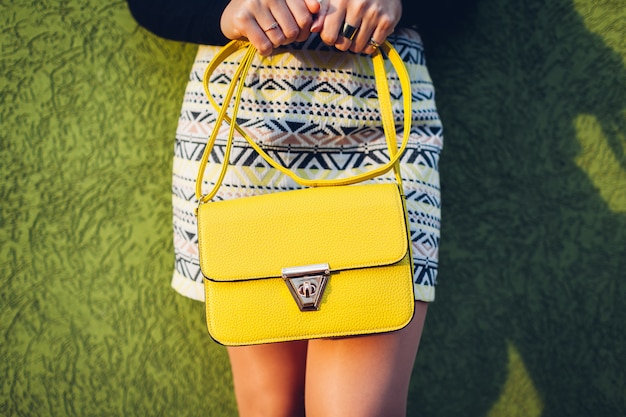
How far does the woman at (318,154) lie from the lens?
701mm

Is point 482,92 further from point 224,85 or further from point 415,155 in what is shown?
point 224,85

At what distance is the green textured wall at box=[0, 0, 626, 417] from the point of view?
104 cm

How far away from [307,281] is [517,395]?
781 mm

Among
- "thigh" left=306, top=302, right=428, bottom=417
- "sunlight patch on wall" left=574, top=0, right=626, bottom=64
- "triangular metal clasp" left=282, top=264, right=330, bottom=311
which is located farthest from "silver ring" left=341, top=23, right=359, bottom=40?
"sunlight patch on wall" left=574, top=0, right=626, bottom=64

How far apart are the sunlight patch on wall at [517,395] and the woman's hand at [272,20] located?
2.89 ft

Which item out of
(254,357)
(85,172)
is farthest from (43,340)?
(254,357)

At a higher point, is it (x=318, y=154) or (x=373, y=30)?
(x=373, y=30)

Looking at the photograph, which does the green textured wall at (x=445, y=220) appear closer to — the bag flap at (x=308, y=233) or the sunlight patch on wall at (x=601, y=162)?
the sunlight patch on wall at (x=601, y=162)

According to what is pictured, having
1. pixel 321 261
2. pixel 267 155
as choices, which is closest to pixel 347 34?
pixel 267 155

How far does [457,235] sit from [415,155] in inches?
15.1

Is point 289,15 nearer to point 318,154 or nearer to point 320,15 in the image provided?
point 320,15

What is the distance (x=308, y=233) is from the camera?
0.68 meters

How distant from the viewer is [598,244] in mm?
1107

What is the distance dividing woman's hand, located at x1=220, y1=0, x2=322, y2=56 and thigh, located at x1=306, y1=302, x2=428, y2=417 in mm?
447
